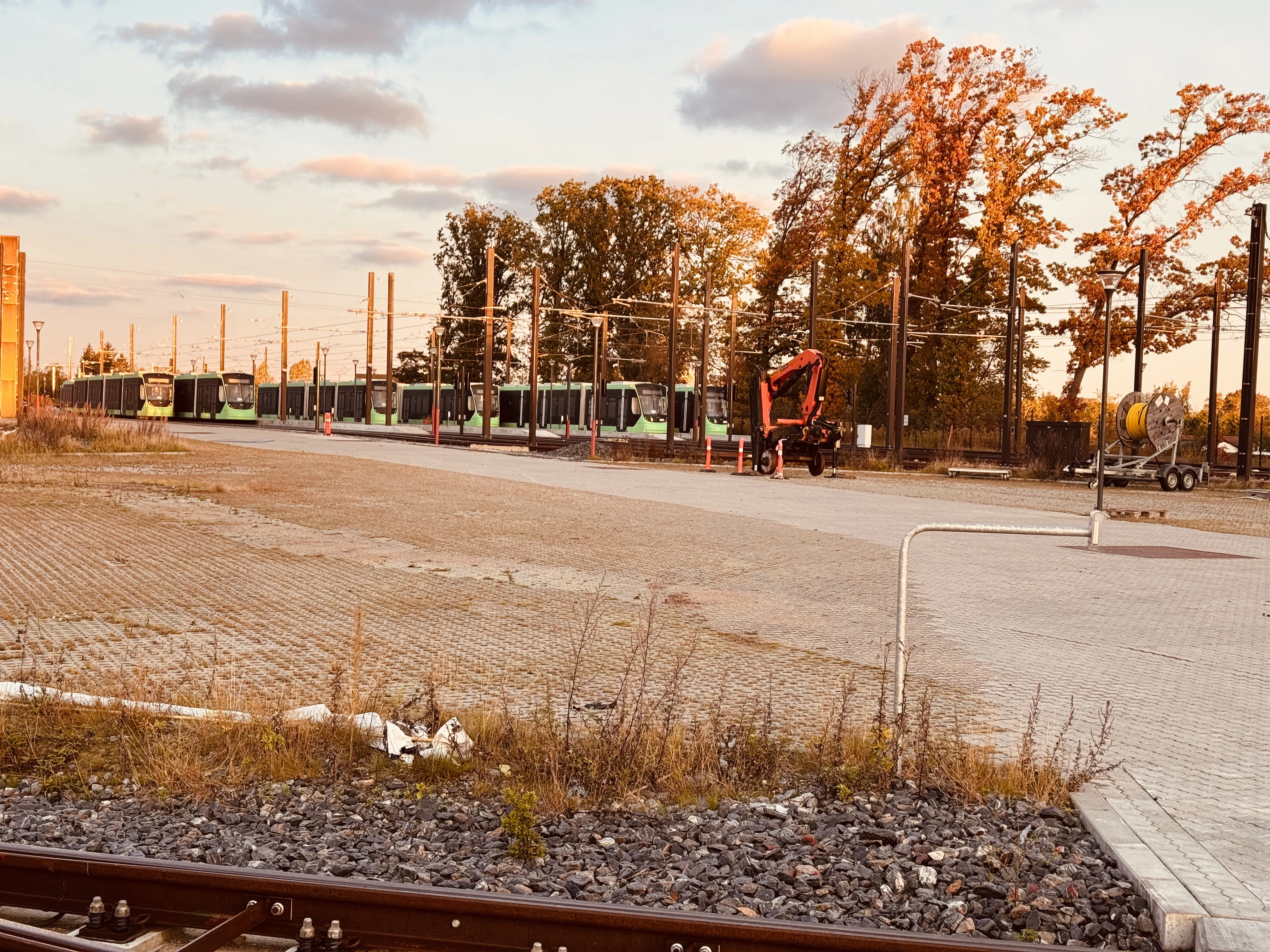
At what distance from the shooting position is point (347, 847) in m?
4.75

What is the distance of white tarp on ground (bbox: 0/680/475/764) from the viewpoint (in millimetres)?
5742

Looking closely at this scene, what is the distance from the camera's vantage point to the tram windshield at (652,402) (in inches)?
2030

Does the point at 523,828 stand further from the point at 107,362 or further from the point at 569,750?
the point at 107,362

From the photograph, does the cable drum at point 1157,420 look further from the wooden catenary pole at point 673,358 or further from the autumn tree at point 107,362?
the autumn tree at point 107,362

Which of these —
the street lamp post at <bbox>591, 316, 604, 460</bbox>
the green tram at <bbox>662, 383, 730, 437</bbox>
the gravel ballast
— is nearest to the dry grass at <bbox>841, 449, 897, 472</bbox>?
the street lamp post at <bbox>591, 316, 604, 460</bbox>

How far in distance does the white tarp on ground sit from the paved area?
0.79 metres

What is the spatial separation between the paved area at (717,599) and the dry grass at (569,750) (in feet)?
1.73

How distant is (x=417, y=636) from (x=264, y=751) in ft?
10.5

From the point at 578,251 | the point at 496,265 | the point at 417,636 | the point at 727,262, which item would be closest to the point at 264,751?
the point at 417,636

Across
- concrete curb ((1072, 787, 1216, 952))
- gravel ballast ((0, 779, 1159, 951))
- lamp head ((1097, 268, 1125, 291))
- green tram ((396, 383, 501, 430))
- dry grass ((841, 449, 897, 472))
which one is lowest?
gravel ballast ((0, 779, 1159, 951))

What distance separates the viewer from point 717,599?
11.3 metres

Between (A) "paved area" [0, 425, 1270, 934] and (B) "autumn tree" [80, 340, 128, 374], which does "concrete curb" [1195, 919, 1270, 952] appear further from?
(B) "autumn tree" [80, 340, 128, 374]

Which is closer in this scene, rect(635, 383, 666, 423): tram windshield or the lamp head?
the lamp head

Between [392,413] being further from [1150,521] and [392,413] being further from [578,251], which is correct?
[1150,521]
